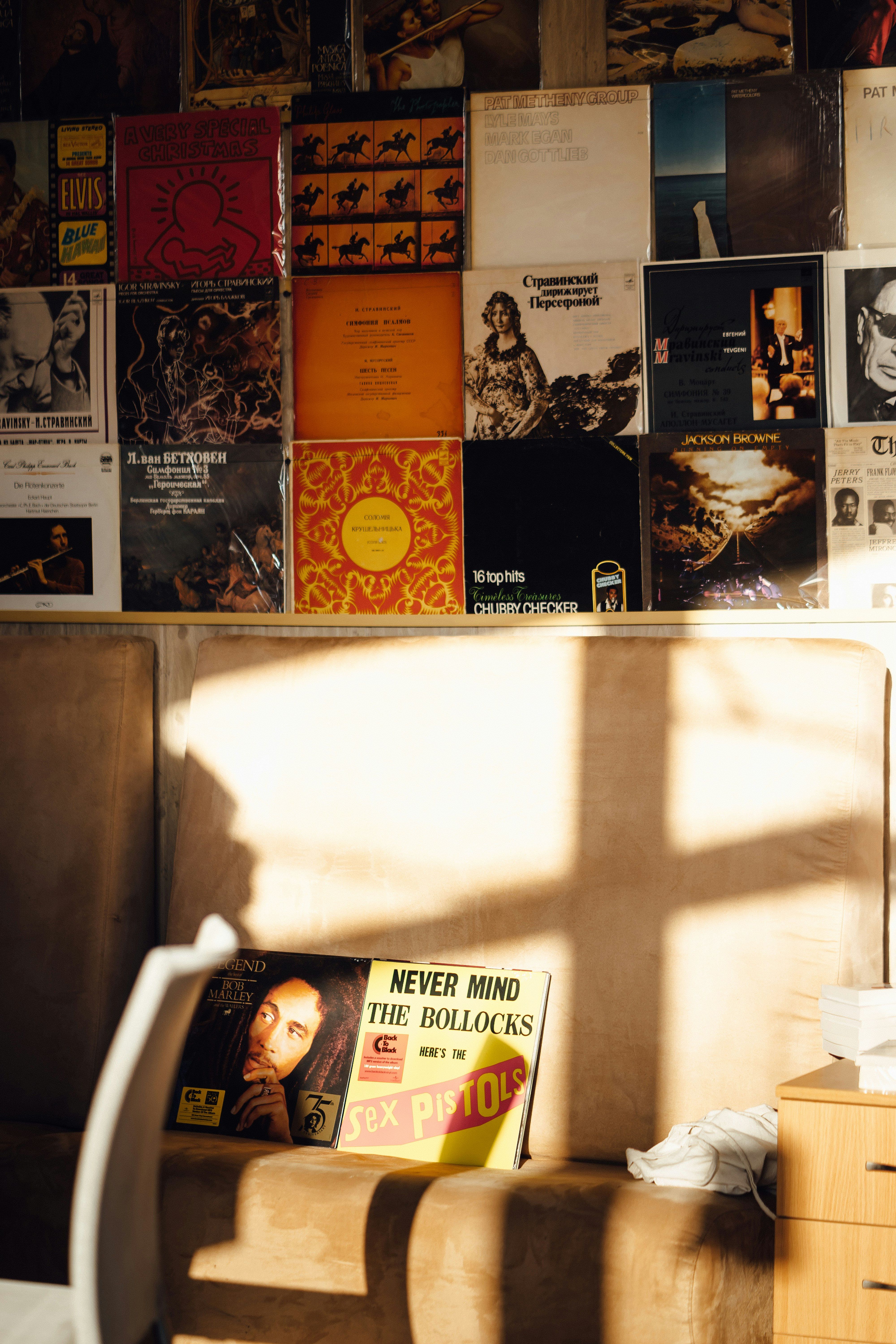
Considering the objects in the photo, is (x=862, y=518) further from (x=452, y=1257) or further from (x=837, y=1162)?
(x=452, y=1257)

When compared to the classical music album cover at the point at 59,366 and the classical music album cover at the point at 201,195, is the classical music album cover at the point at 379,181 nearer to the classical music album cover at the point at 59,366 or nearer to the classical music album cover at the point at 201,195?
the classical music album cover at the point at 201,195

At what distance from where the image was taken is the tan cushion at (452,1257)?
1.48 metres

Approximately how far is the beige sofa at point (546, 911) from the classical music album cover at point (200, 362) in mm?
538

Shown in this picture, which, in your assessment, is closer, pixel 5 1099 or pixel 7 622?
pixel 5 1099

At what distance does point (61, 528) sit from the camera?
2445 millimetres

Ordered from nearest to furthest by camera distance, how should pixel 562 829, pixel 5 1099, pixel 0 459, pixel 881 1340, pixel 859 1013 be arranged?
pixel 881 1340 < pixel 859 1013 < pixel 562 829 < pixel 5 1099 < pixel 0 459

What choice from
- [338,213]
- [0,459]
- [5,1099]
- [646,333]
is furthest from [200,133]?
[5,1099]

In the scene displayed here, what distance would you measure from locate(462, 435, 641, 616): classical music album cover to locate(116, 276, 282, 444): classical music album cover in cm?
51

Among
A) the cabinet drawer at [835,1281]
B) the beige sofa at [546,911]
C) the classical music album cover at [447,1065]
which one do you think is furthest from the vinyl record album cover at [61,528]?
the cabinet drawer at [835,1281]

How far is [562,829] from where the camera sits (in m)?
1.97

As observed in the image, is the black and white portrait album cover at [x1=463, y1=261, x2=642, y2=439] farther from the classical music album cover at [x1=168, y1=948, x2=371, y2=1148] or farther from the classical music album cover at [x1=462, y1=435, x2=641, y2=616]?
the classical music album cover at [x1=168, y1=948, x2=371, y2=1148]

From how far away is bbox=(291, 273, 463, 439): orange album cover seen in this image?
2.29m

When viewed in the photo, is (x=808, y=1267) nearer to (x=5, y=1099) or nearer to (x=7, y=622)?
(x=5, y=1099)

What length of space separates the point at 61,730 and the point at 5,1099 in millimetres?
780
